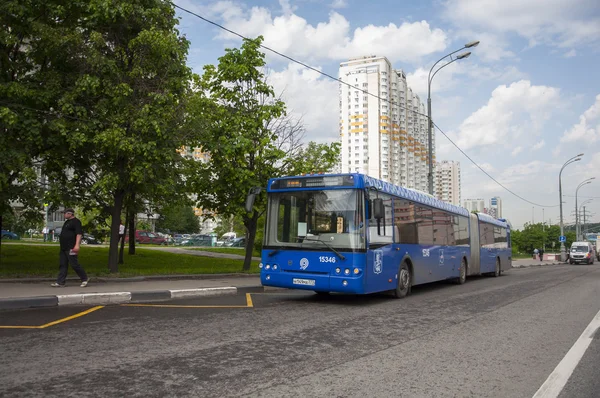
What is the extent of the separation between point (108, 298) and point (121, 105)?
5919mm

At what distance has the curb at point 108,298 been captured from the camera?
9453 millimetres

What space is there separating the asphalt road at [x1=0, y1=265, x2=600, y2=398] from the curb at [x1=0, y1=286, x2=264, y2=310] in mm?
521

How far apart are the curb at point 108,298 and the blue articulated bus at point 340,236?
1984 millimetres

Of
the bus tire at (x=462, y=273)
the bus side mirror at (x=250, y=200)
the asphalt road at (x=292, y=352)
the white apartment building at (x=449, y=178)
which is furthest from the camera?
the white apartment building at (x=449, y=178)

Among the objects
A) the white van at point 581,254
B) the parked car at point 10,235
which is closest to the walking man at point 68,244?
the white van at point 581,254

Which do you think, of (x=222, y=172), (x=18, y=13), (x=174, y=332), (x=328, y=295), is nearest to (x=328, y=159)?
(x=222, y=172)

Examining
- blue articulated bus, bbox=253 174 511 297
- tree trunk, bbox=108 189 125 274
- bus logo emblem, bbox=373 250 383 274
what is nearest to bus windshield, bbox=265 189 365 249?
blue articulated bus, bbox=253 174 511 297

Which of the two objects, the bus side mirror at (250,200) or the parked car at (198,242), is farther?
the parked car at (198,242)

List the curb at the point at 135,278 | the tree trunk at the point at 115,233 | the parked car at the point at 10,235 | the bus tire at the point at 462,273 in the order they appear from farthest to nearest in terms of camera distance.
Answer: the parked car at the point at 10,235 < the bus tire at the point at 462,273 < the tree trunk at the point at 115,233 < the curb at the point at 135,278

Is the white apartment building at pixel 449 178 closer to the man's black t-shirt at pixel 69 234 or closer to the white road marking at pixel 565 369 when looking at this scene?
the man's black t-shirt at pixel 69 234

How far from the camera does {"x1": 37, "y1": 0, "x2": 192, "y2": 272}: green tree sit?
537 inches

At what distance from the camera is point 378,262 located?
439 inches

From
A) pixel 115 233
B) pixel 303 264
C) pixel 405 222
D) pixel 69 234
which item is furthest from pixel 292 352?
pixel 115 233

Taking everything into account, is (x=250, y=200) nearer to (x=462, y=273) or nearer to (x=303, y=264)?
(x=303, y=264)
